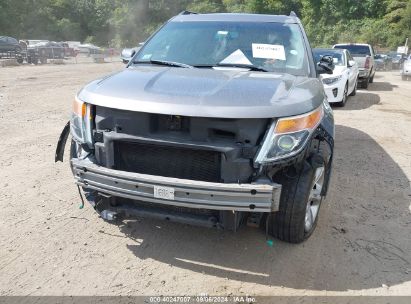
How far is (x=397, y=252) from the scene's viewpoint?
133 inches

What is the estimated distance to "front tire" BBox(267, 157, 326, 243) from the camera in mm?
3018

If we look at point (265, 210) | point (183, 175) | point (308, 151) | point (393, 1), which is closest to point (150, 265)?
point (183, 175)

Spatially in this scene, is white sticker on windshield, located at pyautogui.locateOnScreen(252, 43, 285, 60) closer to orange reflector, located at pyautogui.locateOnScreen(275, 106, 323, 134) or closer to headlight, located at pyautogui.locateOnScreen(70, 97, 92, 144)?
orange reflector, located at pyautogui.locateOnScreen(275, 106, 323, 134)

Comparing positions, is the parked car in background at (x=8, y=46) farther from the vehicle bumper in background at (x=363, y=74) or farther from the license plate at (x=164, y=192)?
the license plate at (x=164, y=192)

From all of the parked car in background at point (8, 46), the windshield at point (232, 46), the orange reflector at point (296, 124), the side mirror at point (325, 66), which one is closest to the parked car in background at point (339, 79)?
the side mirror at point (325, 66)

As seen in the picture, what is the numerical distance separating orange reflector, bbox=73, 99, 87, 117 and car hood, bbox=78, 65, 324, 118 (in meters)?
0.06

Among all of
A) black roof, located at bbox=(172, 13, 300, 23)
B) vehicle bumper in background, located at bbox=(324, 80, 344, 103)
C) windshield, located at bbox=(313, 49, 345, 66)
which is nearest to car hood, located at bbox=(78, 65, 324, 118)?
black roof, located at bbox=(172, 13, 300, 23)

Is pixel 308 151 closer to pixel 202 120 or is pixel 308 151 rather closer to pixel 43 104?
pixel 202 120

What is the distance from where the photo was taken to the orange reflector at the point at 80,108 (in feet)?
10.0

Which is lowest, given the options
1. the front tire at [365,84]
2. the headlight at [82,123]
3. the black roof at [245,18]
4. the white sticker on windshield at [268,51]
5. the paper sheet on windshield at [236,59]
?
the front tire at [365,84]

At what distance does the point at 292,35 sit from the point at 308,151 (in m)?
1.58

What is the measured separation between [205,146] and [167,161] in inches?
14.5

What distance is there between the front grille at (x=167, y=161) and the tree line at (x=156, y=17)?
4591 cm

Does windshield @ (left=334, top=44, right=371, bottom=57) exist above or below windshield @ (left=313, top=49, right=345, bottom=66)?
below
